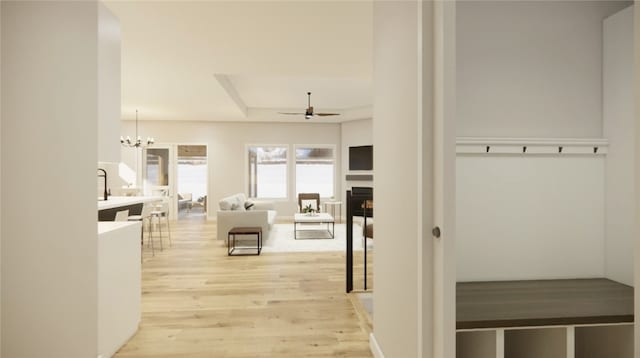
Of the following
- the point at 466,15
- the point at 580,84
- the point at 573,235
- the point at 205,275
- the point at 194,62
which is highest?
the point at 194,62

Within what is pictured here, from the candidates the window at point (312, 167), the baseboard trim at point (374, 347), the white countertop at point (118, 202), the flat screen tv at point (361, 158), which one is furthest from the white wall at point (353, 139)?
the baseboard trim at point (374, 347)

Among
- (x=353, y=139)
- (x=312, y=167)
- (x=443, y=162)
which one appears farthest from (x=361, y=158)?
(x=443, y=162)

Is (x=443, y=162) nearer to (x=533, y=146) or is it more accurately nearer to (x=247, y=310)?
(x=533, y=146)

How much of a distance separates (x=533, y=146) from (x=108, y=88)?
2.66 metres

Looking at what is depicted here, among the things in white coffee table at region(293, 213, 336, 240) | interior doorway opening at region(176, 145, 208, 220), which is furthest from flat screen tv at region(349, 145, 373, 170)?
interior doorway opening at region(176, 145, 208, 220)

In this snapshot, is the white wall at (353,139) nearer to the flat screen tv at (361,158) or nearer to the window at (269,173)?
the flat screen tv at (361,158)

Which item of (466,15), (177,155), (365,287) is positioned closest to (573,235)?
(466,15)

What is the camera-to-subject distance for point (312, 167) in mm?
9867

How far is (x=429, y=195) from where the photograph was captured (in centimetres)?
141

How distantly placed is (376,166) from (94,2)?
197cm

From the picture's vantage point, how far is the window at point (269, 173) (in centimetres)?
981

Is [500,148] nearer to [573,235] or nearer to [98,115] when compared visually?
[573,235]

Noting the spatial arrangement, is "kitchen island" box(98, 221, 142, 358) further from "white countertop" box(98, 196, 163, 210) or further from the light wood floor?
"white countertop" box(98, 196, 163, 210)

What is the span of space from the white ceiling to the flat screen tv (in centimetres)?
207
